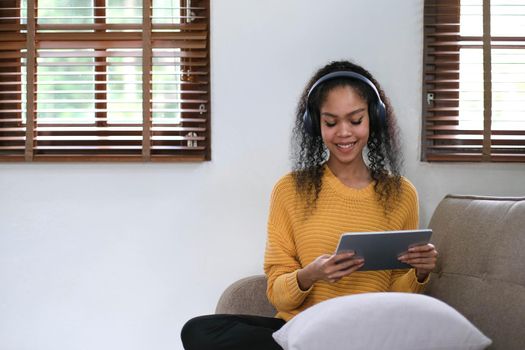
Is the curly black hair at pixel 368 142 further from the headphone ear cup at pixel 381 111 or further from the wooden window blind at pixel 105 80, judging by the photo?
the wooden window blind at pixel 105 80

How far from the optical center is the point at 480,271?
1.97m

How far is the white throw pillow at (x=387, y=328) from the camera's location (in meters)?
1.55

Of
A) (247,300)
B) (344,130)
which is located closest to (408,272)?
(344,130)

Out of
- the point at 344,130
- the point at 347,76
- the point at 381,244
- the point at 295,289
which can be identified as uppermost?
the point at 347,76

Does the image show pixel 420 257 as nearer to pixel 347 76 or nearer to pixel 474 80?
pixel 347 76

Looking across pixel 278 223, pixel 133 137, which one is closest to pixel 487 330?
pixel 278 223

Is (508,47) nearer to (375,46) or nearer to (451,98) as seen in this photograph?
(451,98)

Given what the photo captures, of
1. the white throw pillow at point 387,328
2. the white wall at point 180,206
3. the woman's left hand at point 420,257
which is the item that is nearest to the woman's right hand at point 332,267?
the woman's left hand at point 420,257

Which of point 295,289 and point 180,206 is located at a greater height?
point 180,206

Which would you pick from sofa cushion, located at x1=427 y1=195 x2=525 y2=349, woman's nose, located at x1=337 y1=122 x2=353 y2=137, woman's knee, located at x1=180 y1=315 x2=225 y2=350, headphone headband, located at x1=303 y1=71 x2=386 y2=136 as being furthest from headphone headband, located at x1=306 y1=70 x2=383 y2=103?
woman's knee, located at x1=180 y1=315 x2=225 y2=350

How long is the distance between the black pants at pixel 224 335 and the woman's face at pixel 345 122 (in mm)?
516

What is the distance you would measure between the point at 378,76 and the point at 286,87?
319mm

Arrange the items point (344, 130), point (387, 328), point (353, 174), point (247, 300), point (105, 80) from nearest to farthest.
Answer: point (387, 328), point (344, 130), point (353, 174), point (247, 300), point (105, 80)

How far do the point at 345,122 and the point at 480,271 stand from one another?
52 cm
